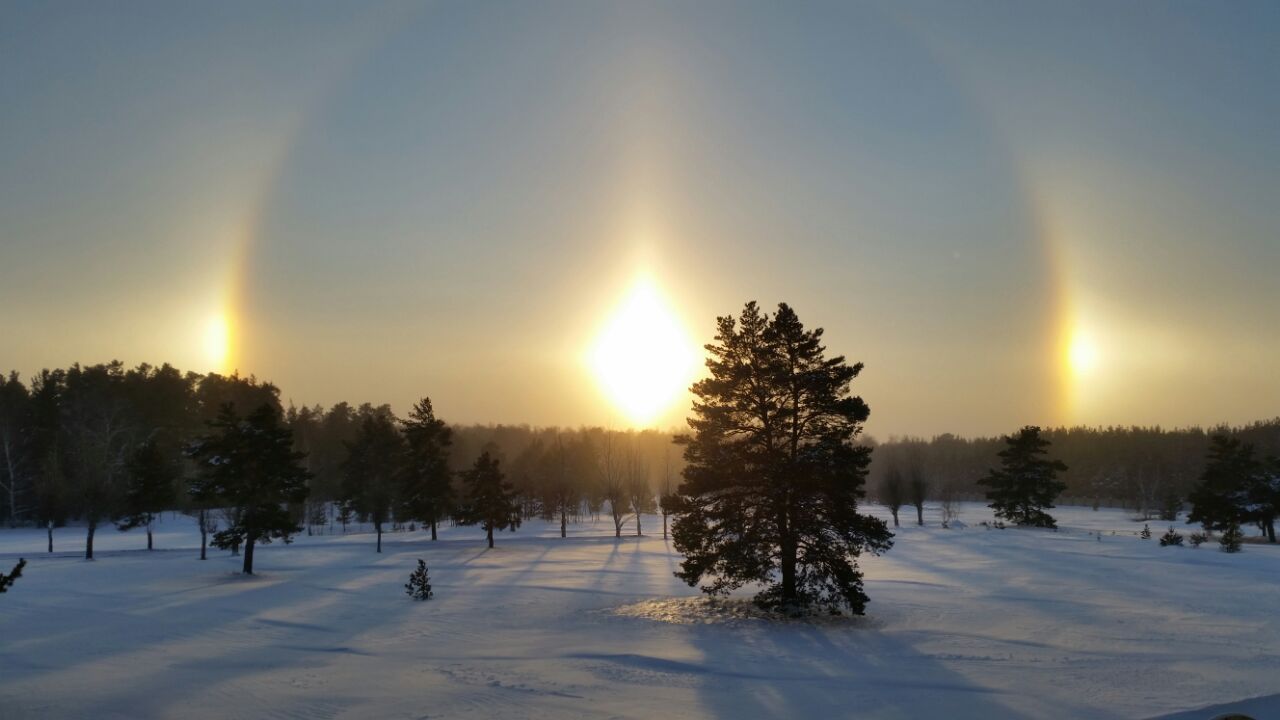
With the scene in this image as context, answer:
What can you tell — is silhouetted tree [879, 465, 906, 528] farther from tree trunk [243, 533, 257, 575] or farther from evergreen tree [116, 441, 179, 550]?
evergreen tree [116, 441, 179, 550]

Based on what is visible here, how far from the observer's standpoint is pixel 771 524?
90.6 ft

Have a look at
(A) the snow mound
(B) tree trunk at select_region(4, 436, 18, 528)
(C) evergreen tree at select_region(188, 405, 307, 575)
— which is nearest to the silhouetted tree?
(A) the snow mound

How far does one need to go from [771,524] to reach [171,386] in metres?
99.9

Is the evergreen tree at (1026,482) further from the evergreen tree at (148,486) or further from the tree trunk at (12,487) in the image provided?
the tree trunk at (12,487)

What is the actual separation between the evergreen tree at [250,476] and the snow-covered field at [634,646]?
3.42 m

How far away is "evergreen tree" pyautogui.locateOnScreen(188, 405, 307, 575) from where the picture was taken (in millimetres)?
45031

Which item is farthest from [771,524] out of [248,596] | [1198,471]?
[1198,471]

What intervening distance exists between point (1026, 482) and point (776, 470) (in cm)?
5130

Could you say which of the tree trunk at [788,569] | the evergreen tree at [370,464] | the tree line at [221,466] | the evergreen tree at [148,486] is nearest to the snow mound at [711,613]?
the tree trunk at [788,569]

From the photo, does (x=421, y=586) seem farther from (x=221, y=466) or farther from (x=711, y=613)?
(x=221, y=466)

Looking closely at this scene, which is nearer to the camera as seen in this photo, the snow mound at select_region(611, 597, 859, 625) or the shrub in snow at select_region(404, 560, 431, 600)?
the snow mound at select_region(611, 597, 859, 625)

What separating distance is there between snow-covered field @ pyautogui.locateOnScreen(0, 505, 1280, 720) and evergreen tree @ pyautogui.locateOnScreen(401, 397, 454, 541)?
2383 cm

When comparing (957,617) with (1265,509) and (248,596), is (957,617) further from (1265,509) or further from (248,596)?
(1265,509)

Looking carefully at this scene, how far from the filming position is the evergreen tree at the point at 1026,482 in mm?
66250
